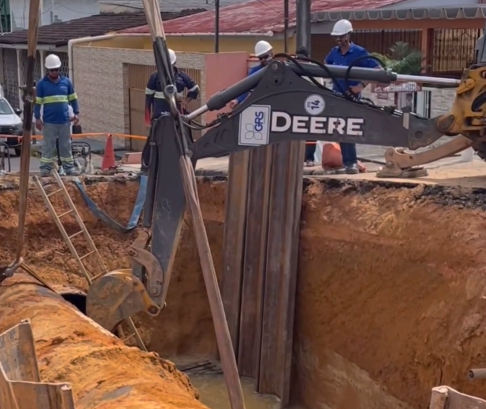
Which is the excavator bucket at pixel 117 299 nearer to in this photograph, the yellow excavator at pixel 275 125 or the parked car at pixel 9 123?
the yellow excavator at pixel 275 125

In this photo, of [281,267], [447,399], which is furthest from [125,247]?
[447,399]

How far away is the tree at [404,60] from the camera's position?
17.5 meters

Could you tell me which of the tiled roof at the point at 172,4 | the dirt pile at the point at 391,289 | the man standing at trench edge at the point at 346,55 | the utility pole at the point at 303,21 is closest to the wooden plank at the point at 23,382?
the dirt pile at the point at 391,289

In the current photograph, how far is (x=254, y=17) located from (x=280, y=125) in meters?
16.2

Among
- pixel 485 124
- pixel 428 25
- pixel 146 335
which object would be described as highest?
pixel 428 25

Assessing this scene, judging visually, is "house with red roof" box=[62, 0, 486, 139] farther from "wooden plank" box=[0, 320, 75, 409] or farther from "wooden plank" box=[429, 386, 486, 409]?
"wooden plank" box=[429, 386, 486, 409]

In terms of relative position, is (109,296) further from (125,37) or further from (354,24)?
(125,37)

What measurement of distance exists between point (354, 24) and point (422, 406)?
40.4 ft

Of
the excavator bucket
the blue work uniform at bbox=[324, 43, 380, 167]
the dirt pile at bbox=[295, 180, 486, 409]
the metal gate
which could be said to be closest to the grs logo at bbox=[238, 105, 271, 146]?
the excavator bucket

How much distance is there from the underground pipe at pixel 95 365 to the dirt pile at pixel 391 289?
2.72 meters

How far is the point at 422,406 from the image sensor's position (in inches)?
340

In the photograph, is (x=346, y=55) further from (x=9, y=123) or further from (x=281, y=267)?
(x=9, y=123)

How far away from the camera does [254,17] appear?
22.8 m

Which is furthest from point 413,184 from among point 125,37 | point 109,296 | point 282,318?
point 125,37
